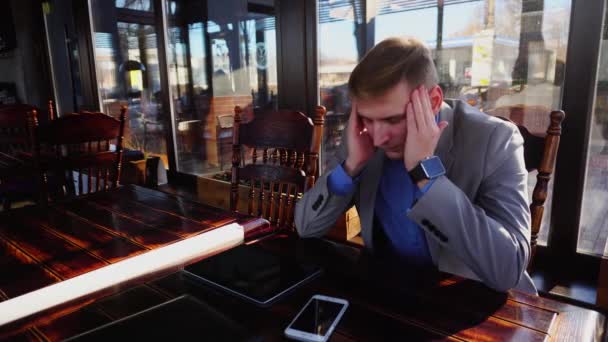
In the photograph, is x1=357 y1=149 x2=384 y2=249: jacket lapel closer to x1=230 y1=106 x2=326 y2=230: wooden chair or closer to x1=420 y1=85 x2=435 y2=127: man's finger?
x1=420 y1=85 x2=435 y2=127: man's finger

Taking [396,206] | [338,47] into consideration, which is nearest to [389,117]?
[396,206]

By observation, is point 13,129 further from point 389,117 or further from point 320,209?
point 389,117

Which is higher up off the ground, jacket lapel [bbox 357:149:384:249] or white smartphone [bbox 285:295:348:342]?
jacket lapel [bbox 357:149:384:249]

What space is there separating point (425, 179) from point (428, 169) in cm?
2

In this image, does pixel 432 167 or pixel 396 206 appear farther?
pixel 396 206

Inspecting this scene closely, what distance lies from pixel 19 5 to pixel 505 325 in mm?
6412

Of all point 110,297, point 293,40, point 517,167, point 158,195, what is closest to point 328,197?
point 517,167

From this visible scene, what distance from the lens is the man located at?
86 cm

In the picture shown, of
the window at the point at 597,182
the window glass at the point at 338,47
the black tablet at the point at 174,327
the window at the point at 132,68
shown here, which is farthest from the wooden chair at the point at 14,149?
the window at the point at 597,182

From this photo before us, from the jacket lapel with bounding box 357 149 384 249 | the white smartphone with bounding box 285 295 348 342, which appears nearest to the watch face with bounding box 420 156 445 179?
the jacket lapel with bounding box 357 149 384 249

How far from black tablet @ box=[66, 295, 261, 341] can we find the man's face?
0.54 metres

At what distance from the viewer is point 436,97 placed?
3.28ft

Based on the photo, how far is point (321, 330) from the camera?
68 centimetres

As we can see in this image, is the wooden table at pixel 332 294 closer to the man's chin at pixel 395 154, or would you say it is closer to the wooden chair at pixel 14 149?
the man's chin at pixel 395 154
